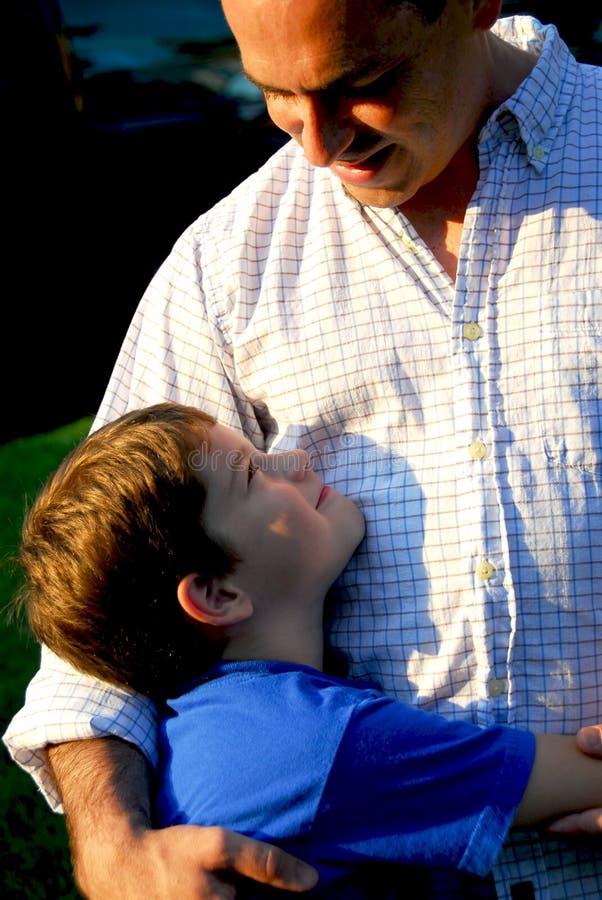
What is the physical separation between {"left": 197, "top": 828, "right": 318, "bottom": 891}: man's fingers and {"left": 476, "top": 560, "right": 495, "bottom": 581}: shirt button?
0.58m

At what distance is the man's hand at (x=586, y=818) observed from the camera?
1.90 meters

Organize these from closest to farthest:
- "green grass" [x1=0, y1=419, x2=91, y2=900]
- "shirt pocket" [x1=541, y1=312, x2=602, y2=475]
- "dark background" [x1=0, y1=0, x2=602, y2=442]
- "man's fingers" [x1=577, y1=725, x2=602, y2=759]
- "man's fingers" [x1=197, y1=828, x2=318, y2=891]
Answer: "man's fingers" [x1=197, y1=828, x2=318, y2=891] < "man's fingers" [x1=577, y1=725, x2=602, y2=759] < "shirt pocket" [x1=541, y1=312, x2=602, y2=475] < "green grass" [x1=0, y1=419, x2=91, y2=900] < "dark background" [x1=0, y1=0, x2=602, y2=442]

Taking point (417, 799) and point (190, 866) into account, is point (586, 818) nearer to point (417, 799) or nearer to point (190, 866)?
point (417, 799)

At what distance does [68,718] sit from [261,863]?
53 cm

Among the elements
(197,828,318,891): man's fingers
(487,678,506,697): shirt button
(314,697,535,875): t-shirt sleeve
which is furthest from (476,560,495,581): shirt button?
(197,828,318,891): man's fingers

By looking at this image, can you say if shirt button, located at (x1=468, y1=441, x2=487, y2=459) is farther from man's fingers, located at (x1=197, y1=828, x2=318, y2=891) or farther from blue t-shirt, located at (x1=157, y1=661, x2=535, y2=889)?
man's fingers, located at (x1=197, y1=828, x2=318, y2=891)

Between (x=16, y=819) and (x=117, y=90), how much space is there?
3505mm

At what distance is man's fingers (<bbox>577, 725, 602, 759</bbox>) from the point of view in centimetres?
192

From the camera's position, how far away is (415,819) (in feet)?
6.12

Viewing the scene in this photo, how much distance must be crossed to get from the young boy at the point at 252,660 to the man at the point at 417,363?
81mm

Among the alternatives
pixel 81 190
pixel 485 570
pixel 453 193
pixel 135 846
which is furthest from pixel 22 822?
pixel 81 190

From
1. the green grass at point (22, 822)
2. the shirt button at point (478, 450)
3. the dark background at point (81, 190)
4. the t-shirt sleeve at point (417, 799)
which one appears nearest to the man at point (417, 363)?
the shirt button at point (478, 450)

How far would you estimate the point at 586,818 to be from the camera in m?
1.91

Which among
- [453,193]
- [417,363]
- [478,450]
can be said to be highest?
[453,193]
